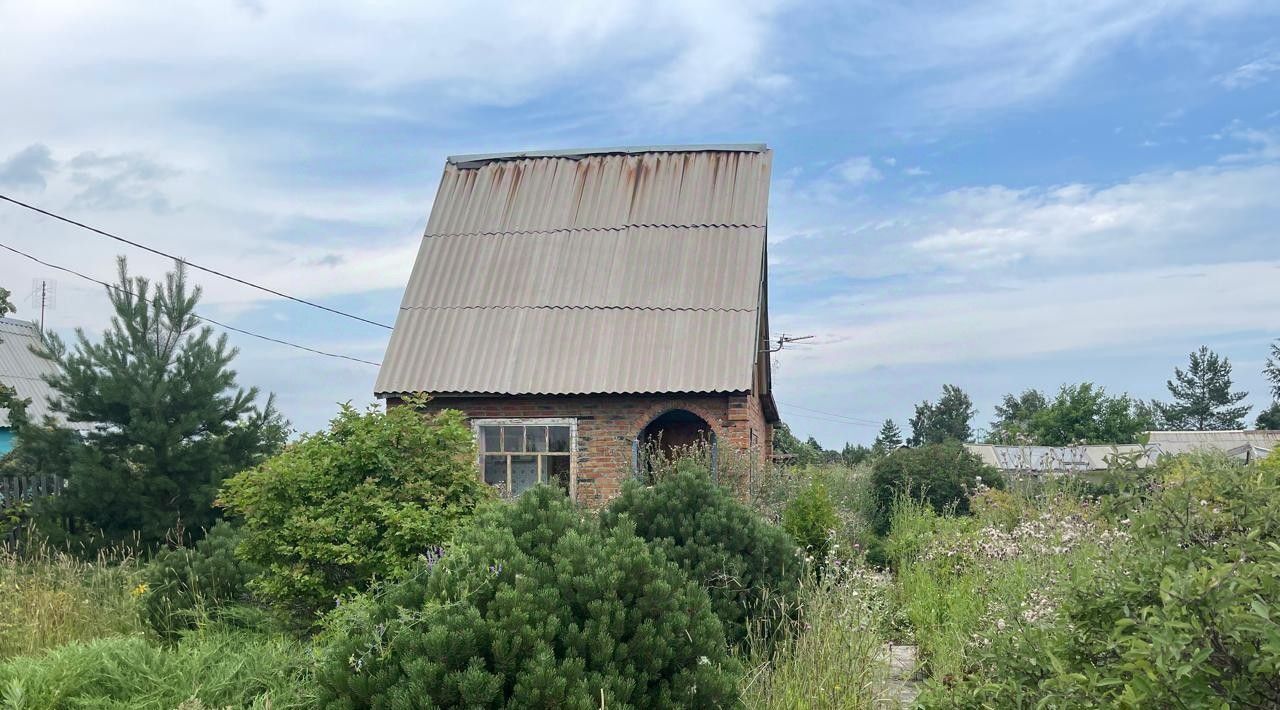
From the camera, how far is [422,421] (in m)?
7.51

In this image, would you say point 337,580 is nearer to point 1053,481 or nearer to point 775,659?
point 775,659

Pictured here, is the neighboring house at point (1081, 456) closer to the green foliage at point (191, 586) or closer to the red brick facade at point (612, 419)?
the red brick facade at point (612, 419)

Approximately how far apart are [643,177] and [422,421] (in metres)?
10.6

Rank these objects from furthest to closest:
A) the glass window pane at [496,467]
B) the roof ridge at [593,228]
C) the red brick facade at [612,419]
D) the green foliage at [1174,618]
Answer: the roof ridge at [593,228] < the glass window pane at [496,467] < the red brick facade at [612,419] < the green foliage at [1174,618]

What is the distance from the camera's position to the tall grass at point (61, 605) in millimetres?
7555

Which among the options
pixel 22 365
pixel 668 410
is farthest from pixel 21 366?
pixel 668 410

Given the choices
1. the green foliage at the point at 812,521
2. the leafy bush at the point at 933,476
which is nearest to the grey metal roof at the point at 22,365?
the leafy bush at the point at 933,476

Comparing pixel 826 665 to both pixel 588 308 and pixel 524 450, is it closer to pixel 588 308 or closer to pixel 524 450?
pixel 524 450

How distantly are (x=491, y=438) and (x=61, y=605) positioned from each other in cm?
733

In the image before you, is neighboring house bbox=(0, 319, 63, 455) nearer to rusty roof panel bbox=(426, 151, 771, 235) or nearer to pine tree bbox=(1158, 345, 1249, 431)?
rusty roof panel bbox=(426, 151, 771, 235)

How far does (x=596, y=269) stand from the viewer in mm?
16203

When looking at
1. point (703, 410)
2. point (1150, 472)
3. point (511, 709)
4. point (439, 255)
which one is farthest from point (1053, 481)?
point (439, 255)

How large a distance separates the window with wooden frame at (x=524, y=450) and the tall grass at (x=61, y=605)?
18.6ft

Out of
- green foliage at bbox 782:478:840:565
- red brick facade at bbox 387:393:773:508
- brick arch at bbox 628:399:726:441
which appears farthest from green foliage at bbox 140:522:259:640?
brick arch at bbox 628:399:726:441
